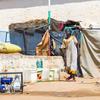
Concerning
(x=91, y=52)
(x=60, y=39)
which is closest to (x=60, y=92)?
(x=91, y=52)

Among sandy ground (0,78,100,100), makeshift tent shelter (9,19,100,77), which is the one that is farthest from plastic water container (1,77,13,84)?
makeshift tent shelter (9,19,100,77)

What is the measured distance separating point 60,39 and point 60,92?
686 cm

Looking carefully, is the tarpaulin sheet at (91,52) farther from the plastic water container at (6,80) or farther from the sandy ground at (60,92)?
the plastic water container at (6,80)

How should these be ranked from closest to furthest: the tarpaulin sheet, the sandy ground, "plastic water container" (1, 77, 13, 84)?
1. the sandy ground
2. "plastic water container" (1, 77, 13, 84)
3. the tarpaulin sheet

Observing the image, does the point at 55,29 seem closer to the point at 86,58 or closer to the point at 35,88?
the point at 86,58

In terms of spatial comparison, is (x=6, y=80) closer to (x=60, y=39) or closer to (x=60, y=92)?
(x=60, y=92)

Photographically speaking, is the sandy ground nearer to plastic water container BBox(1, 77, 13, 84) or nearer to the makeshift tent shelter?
plastic water container BBox(1, 77, 13, 84)

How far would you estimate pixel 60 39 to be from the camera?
20516 mm

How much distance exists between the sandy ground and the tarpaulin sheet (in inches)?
123

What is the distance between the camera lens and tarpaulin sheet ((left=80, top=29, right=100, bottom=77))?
1942 centimetres

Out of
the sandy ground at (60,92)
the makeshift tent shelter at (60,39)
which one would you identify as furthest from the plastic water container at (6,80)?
the makeshift tent shelter at (60,39)

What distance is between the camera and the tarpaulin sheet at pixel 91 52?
765 inches

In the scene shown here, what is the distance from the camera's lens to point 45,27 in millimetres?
21406

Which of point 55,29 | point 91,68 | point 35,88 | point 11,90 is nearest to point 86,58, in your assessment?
point 91,68
